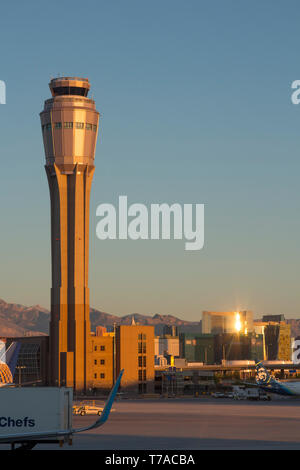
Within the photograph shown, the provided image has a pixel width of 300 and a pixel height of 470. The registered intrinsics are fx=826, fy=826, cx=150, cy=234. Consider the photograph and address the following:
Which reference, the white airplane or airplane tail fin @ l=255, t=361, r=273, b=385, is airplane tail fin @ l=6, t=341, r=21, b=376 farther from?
airplane tail fin @ l=255, t=361, r=273, b=385

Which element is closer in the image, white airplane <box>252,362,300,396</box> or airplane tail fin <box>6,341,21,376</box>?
airplane tail fin <box>6,341,21,376</box>

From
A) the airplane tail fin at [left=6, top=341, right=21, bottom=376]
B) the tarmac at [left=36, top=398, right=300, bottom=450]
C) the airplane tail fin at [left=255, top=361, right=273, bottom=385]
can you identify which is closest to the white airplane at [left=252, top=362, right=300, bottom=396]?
the airplane tail fin at [left=255, top=361, right=273, bottom=385]

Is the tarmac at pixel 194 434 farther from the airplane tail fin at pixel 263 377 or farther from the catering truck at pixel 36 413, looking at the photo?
the airplane tail fin at pixel 263 377

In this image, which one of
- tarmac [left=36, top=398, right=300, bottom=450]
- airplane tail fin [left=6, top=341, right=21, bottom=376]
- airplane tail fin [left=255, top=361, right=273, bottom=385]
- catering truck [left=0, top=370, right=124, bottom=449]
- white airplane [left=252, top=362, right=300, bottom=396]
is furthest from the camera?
airplane tail fin [left=255, top=361, right=273, bottom=385]

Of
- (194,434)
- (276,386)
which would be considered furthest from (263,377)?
(194,434)

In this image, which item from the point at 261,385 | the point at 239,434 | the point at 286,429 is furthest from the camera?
the point at 261,385

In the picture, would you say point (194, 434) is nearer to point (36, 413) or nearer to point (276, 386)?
point (36, 413)

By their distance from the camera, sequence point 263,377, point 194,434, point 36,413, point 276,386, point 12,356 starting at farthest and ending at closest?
point 263,377
point 276,386
point 12,356
point 194,434
point 36,413

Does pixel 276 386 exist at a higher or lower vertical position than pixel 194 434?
higher
